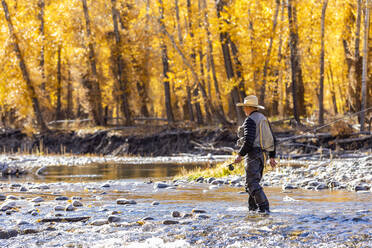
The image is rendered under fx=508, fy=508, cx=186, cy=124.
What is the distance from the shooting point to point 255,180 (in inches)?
301

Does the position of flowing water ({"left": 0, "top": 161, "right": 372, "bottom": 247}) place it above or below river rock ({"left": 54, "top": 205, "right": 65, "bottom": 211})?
below

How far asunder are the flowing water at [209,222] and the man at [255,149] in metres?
0.26

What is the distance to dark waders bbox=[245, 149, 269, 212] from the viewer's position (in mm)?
7582

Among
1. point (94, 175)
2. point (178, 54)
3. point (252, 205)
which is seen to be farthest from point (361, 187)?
point (178, 54)

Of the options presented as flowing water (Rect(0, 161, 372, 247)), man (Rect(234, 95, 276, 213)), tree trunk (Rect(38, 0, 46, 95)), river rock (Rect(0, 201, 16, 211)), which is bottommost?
flowing water (Rect(0, 161, 372, 247))

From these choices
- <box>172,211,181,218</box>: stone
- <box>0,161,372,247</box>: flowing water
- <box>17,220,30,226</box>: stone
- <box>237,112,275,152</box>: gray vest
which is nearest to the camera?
<box>0,161,372,247</box>: flowing water

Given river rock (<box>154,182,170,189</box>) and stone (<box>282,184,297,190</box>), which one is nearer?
stone (<box>282,184,297,190</box>)

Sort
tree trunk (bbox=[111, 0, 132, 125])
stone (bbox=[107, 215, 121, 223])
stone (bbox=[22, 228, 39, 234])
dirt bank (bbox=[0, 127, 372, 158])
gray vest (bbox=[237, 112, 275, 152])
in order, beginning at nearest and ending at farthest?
stone (bbox=[22, 228, 39, 234]) → stone (bbox=[107, 215, 121, 223]) → gray vest (bbox=[237, 112, 275, 152]) → dirt bank (bbox=[0, 127, 372, 158]) → tree trunk (bbox=[111, 0, 132, 125])

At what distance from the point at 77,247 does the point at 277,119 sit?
22.3 meters

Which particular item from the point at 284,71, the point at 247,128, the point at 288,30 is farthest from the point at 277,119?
the point at 247,128

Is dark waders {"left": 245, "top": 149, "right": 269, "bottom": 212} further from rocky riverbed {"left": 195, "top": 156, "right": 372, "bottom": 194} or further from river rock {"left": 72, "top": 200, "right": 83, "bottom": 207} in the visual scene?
rocky riverbed {"left": 195, "top": 156, "right": 372, "bottom": 194}

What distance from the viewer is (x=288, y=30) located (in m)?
23.9

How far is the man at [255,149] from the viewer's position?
7.57 meters

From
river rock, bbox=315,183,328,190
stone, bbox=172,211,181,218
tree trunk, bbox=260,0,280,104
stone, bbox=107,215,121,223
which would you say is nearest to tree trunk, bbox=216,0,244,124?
tree trunk, bbox=260,0,280,104
